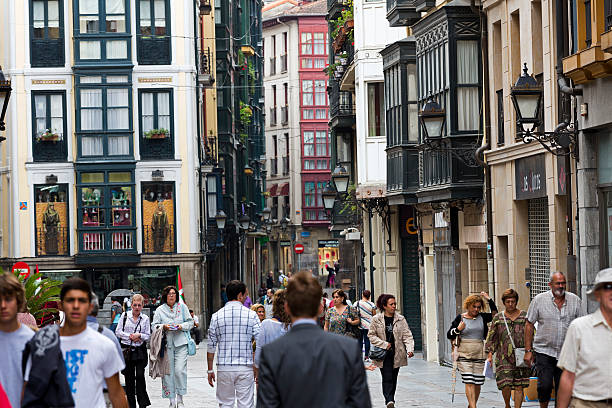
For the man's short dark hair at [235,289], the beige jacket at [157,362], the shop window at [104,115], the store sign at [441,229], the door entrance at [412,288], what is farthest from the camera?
the shop window at [104,115]

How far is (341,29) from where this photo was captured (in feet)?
137

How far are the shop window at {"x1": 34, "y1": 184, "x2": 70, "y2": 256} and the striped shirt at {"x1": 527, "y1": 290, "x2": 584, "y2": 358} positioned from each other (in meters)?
31.5

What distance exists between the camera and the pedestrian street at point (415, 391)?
68.5 ft

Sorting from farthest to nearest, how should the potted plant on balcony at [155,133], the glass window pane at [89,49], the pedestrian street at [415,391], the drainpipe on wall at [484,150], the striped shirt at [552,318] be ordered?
the potted plant on balcony at [155,133], the glass window pane at [89,49], the drainpipe on wall at [484,150], the pedestrian street at [415,391], the striped shirt at [552,318]

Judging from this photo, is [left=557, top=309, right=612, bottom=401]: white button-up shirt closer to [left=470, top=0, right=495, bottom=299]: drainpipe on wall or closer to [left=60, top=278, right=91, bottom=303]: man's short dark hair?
[left=60, top=278, right=91, bottom=303]: man's short dark hair

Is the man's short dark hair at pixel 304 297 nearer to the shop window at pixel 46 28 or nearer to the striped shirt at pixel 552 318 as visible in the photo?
the striped shirt at pixel 552 318

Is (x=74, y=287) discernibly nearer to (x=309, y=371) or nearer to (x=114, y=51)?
(x=309, y=371)

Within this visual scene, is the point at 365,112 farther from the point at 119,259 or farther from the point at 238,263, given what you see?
the point at 238,263

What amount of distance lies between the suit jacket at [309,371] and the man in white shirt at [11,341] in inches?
67.6

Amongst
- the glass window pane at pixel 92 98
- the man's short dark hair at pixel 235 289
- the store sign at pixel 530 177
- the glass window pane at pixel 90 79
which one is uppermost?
the glass window pane at pixel 90 79

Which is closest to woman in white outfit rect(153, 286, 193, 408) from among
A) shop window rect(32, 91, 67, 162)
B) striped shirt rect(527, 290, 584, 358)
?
striped shirt rect(527, 290, 584, 358)

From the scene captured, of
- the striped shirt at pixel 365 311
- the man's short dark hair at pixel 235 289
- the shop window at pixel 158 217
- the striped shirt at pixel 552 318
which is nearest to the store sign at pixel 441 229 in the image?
the striped shirt at pixel 365 311

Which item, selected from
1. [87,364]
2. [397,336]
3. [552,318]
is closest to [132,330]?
[397,336]

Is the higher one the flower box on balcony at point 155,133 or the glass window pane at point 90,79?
the glass window pane at point 90,79
